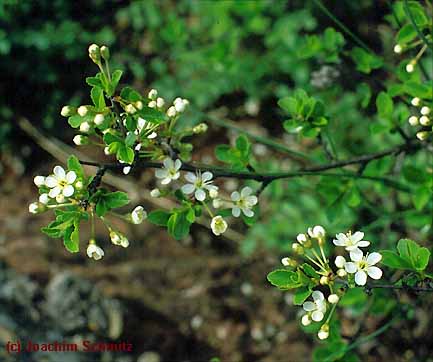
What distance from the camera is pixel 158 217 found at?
1.74 metres

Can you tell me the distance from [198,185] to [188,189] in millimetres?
31

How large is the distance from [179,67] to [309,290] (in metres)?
2.42

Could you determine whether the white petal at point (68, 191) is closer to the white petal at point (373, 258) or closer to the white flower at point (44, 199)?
the white flower at point (44, 199)

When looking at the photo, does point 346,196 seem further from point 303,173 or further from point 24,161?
point 24,161

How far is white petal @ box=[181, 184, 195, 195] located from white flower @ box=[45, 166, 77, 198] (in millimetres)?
297

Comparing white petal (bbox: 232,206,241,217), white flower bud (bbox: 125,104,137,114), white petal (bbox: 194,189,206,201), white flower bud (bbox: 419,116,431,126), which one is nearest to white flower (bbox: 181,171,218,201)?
white petal (bbox: 194,189,206,201)

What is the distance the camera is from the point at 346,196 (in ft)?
7.34

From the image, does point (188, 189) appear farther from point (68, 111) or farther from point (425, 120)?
point (425, 120)

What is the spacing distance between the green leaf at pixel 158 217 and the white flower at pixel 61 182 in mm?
256

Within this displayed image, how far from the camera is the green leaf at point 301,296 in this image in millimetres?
1527

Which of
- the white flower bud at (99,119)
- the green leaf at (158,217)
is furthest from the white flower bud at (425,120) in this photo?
the white flower bud at (99,119)

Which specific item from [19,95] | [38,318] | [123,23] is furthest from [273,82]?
[38,318]

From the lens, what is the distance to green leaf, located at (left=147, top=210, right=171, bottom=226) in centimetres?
173

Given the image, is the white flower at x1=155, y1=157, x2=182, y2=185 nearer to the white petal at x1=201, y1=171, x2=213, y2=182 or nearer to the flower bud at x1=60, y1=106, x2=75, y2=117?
the white petal at x1=201, y1=171, x2=213, y2=182
